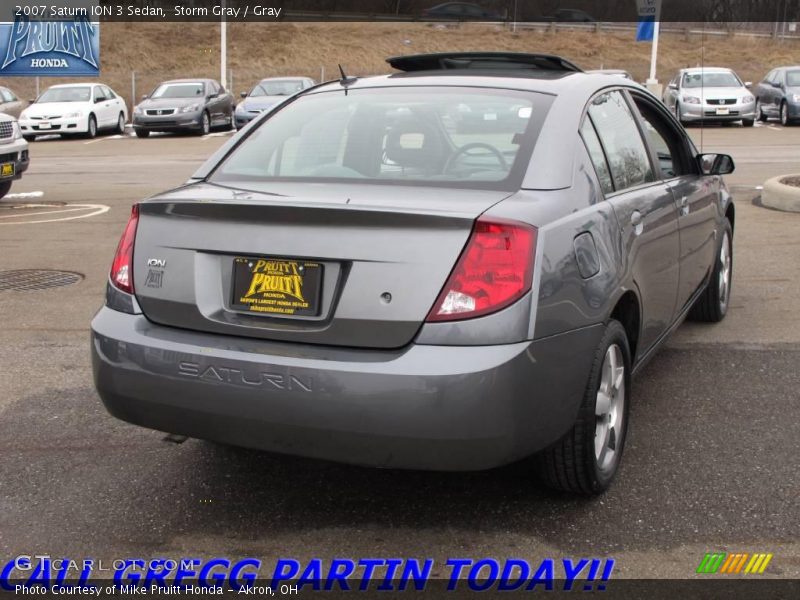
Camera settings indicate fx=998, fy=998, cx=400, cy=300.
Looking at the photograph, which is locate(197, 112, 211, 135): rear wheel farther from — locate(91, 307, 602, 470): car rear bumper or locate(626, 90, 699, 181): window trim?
locate(91, 307, 602, 470): car rear bumper

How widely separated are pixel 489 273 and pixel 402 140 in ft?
3.39

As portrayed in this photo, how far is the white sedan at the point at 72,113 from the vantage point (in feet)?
82.2

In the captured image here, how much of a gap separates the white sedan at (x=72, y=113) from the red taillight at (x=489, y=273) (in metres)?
23.8

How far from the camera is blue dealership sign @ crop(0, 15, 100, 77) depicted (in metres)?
39.0

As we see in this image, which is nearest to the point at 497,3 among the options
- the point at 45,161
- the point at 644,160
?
the point at 45,161

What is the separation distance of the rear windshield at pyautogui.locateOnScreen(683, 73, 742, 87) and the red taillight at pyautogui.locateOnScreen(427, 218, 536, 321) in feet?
77.4

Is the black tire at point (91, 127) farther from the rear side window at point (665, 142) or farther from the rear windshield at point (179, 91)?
the rear side window at point (665, 142)

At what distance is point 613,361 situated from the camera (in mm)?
3881

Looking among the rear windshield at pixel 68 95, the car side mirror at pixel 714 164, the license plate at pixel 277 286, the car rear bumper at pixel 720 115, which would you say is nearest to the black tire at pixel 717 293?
the car side mirror at pixel 714 164

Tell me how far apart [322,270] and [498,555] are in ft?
3.73

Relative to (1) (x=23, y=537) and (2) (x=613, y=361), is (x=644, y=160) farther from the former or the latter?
(1) (x=23, y=537)

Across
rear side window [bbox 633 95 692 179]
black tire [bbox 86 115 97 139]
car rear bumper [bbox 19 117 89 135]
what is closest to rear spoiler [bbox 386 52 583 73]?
rear side window [bbox 633 95 692 179]

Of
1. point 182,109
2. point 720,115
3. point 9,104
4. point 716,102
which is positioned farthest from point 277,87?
point 720,115

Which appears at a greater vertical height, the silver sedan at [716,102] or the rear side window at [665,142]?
the rear side window at [665,142]
